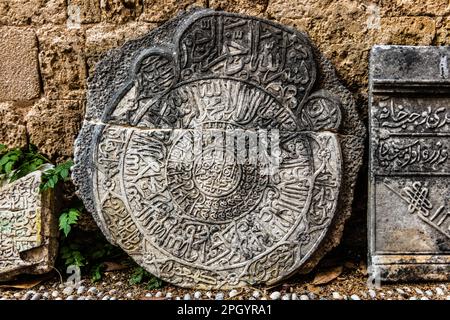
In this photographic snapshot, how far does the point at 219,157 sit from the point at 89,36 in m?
1.23

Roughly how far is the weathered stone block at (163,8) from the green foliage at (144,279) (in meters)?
1.63

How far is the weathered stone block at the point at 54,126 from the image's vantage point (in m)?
3.12

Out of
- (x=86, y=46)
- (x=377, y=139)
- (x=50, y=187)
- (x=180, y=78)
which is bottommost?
(x=50, y=187)

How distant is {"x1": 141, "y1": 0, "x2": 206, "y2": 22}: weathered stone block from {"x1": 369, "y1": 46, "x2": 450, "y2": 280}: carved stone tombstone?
1234mm

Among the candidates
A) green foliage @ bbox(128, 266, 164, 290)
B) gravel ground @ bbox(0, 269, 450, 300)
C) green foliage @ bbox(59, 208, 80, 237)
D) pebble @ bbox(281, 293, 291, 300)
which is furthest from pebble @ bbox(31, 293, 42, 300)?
pebble @ bbox(281, 293, 291, 300)

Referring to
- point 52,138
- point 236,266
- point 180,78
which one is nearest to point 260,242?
point 236,266

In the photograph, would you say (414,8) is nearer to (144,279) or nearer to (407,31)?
(407,31)

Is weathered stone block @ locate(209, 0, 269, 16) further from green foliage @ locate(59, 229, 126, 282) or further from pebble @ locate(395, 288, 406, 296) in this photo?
pebble @ locate(395, 288, 406, 296)

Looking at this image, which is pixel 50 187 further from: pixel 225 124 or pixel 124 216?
pixel 225 124

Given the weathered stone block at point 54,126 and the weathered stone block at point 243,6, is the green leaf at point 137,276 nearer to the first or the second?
the weathered stone block at point 54,126

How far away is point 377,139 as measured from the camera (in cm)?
280

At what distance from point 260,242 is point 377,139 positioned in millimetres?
944

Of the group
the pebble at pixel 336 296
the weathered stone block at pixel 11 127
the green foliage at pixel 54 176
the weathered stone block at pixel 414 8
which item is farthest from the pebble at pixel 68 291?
the weathered stone block at pixel 414 8

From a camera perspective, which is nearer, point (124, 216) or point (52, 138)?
point (124, 216)
